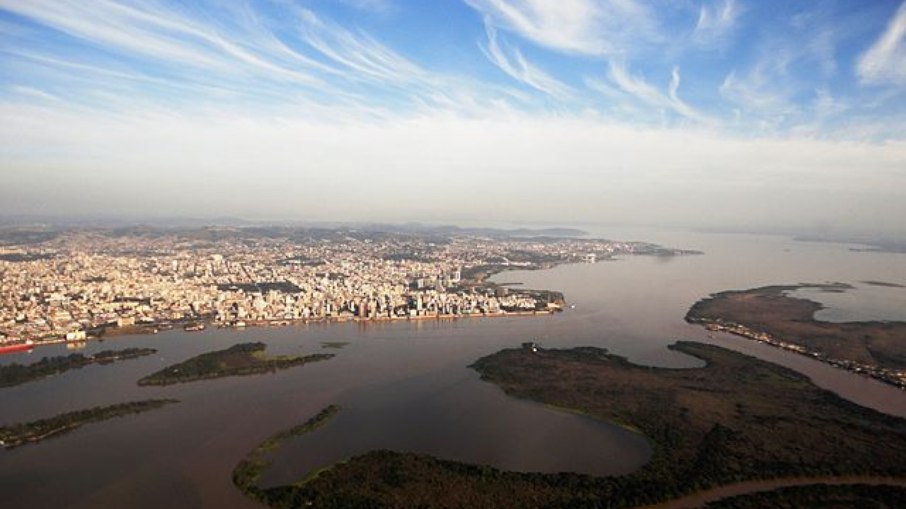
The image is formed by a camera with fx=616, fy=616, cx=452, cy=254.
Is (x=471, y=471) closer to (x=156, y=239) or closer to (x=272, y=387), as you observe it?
(x=272, y=387)

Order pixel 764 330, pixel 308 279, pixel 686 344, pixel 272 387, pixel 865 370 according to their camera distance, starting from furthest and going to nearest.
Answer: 1. pixel 308 279
2. pixel 764 330
3. pixel 686 344
4. pixel 865 370
5. pixel 272 387

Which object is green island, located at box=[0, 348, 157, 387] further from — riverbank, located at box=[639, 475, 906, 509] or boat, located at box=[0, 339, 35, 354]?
riverbank, located at box=[639, 475, 906, 509]

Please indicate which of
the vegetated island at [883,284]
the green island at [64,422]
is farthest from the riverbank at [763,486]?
the vegetated island at [883,284]

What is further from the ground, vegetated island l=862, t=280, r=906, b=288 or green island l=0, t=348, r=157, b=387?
vegetated island l=862, t=280, r=906, b=288

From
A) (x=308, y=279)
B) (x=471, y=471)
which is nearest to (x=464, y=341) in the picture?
(x=471, y=471)

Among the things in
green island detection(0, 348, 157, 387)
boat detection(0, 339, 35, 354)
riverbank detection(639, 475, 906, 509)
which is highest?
riverbank detection(639, 475, 906, 509)

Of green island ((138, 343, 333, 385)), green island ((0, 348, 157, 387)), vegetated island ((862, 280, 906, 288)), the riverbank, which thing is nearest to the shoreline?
green island ((0, 348, 157, 387))

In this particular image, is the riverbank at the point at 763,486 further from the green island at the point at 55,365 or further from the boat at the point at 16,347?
the boat at the point at 16,347
